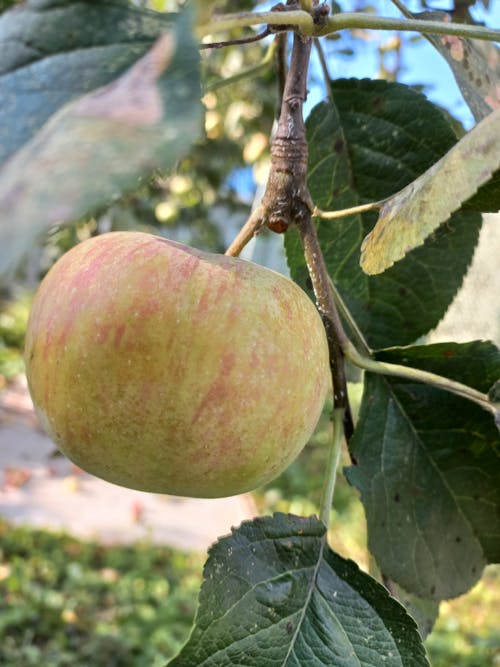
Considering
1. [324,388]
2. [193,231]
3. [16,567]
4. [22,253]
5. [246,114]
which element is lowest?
[16,567]

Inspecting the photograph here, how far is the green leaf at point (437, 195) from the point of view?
0.49 m

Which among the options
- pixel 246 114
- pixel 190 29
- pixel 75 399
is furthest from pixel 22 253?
pixel 246 114

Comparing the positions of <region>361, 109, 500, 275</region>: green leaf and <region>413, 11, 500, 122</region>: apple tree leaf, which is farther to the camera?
<region>413, 11, 500, 122</region>: apple tree leaf

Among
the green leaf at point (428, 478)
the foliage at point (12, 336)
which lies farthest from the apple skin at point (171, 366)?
the foliage at point (12, 336)

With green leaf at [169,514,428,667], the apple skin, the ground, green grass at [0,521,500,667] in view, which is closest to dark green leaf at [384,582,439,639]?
green leaf at [169,514,428,667]

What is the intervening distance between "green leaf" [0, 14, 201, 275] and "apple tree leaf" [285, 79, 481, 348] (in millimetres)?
468

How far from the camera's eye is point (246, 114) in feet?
9.01

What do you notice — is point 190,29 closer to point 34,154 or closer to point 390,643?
point 34,154

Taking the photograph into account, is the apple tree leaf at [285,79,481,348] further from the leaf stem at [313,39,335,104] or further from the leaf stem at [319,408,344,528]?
the leaf stem at [319,408,344,528]

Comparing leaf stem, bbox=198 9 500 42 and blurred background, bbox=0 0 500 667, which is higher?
leaf stem, bbox=198 9 500 42

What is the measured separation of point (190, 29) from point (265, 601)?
0.47 m

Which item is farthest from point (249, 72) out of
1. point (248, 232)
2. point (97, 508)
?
point (97, 508)

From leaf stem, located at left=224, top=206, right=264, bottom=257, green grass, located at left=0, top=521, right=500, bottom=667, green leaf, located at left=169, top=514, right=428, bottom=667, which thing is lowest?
green grass, located at left=0, top=521, right=500, bottom=667

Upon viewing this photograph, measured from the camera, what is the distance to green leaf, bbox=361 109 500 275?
49 centimetres
